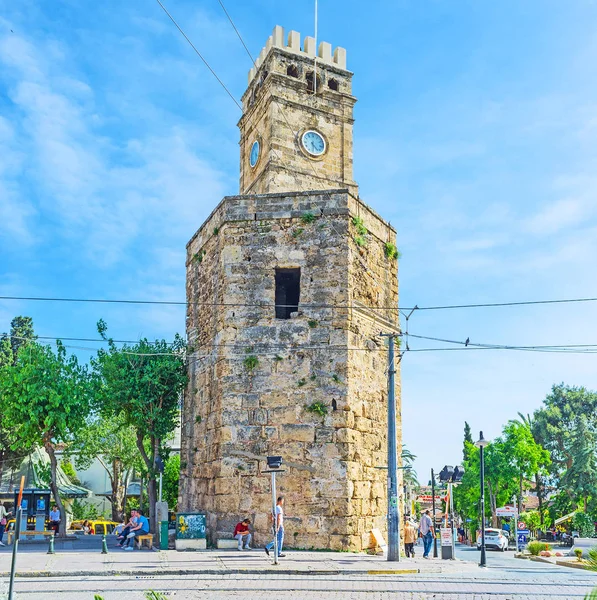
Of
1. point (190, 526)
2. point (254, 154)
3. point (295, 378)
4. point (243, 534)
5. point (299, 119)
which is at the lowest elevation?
point (243, 534)

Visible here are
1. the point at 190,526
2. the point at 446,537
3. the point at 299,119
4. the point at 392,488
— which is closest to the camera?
the point at 392,488

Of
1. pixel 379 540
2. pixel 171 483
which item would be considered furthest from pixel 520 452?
pixel 379 540

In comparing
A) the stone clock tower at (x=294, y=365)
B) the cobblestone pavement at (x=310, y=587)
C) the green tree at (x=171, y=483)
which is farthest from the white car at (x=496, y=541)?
the cobblestone pavement at (x=310, y=587)

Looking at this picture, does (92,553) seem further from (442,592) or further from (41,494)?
(41,494)

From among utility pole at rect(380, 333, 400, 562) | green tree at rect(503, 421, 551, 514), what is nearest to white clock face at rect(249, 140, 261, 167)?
utility pole at rect(380, 333, 400, 562)

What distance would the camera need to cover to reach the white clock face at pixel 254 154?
24.7m

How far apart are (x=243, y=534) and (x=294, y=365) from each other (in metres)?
4.17

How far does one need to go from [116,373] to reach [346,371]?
294 inches

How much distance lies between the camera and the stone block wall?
660 inches

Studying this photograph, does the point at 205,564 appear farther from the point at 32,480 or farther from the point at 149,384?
the point at 32,480

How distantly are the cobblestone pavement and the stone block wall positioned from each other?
13.6ft

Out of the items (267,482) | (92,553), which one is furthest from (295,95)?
(92,553)

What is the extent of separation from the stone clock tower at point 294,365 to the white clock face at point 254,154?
5011mm

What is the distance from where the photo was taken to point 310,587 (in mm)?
11047
